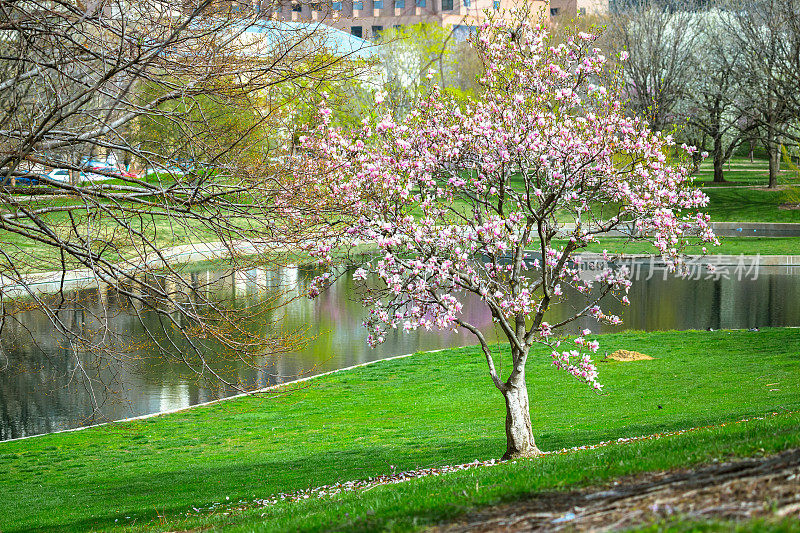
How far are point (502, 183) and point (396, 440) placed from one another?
16.3 ft

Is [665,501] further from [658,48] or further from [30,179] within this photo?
[658,48]

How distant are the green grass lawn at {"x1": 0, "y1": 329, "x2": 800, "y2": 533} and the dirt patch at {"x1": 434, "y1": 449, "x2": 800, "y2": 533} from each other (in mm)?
464

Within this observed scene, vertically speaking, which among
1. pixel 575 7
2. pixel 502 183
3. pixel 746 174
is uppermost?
pixel 575 7

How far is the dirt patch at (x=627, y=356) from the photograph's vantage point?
1976 cm

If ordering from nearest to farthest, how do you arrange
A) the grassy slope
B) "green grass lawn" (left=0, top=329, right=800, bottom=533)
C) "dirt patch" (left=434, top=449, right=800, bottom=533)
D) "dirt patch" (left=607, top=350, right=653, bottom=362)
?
"dirt patch" (left=434, top=449, right=800, bottom=533) → the grassy slope → "green grass lawn" (left=0, top=329, right=800, bottom=533) → "dirt patch" (left=607, top=350, right=653, bottom=362)

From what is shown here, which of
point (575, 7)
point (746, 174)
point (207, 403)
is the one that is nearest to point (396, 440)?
point (207, 403)

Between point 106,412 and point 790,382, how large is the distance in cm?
1368

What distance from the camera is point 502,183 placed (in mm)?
11914

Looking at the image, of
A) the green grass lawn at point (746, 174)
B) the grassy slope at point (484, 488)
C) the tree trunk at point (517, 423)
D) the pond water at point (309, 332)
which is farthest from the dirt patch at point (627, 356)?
the green grass lawn at point (746, 174)

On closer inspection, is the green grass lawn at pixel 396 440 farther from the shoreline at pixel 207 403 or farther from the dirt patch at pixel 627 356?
the dirt patch at pixel 627 356

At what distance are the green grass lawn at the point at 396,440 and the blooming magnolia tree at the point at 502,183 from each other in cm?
199

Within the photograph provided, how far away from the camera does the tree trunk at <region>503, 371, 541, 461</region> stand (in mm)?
11352

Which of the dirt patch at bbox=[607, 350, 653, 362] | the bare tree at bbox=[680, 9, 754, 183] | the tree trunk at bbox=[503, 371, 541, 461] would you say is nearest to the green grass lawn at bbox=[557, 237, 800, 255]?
the bare tree at bbox=[680, 9, 754, 183]

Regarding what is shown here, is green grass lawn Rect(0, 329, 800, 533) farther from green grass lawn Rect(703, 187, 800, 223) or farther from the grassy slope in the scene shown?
green grass lawn Rect(703, 187, 800, 223)
